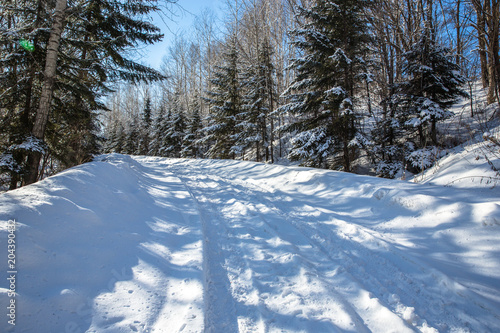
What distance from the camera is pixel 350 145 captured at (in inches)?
332

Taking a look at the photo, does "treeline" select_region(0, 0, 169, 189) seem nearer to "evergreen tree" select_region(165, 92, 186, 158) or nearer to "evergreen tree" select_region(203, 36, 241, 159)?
"evergreen tree" select_region(203, 36, 241, 159)

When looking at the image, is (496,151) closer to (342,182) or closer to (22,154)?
(342,182)

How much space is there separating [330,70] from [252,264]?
9.37 meters

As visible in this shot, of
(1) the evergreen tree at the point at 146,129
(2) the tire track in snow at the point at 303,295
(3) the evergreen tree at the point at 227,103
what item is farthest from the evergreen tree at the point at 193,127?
(2) the tire track in snow at the point at 303,295

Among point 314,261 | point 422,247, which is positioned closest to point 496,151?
point 422,247

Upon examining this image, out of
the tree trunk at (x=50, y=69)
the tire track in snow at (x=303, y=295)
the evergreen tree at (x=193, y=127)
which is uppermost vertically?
the evergreen tree at (x=193, y=127)

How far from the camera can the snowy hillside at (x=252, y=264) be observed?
1.90 m

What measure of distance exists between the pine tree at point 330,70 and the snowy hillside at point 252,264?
510cm

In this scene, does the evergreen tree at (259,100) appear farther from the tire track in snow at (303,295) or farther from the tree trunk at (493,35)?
the tire track in snow at (303,295)

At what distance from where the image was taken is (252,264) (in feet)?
9.20

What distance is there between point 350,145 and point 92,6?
11.1 meters

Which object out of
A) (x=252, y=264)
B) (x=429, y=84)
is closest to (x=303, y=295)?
(x=252, y=264)

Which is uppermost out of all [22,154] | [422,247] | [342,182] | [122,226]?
[22,154]

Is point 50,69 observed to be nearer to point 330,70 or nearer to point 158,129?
point 330,70
